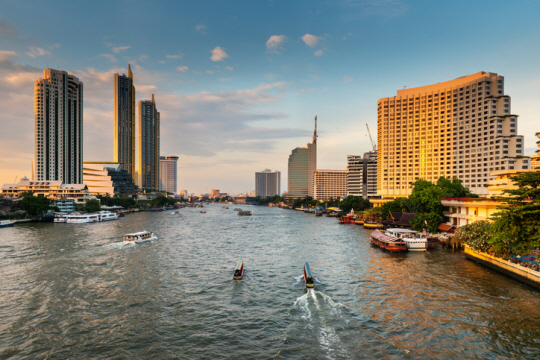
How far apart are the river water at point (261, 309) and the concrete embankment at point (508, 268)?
965mm

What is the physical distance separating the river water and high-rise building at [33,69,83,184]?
16665cm

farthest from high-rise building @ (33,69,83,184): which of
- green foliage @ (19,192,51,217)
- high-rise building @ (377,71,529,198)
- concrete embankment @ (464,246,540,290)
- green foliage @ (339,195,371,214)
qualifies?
concrete embankment @ (464,246,540,290)

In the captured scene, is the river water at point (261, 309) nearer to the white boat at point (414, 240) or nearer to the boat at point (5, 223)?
the white boat at point (414, 240)

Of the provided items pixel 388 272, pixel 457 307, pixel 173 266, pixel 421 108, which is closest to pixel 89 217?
pixel 173 266

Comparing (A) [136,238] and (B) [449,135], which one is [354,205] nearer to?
(B) [449,135]

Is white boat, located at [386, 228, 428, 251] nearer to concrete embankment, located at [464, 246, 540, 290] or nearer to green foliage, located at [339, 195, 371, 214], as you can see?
concrete embankment, located at [464, 246, 540, 290]

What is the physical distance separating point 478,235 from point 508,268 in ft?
36.9

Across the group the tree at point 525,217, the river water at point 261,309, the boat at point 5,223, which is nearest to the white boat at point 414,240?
the river water at point 261,309

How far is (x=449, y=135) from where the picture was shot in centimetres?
14500

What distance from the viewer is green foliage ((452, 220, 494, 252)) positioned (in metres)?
45.4

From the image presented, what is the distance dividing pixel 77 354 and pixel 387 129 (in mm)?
164059

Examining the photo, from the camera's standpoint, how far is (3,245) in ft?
203

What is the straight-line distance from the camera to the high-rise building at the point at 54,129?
186 metres

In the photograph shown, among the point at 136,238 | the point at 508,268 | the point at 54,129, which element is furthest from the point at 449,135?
the point at 54,129
